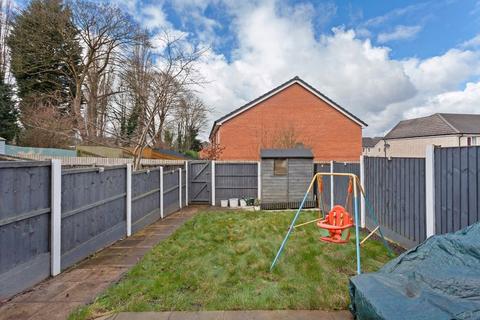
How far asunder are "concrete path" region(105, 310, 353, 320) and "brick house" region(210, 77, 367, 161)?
16.3 metres

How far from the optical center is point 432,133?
2994cm

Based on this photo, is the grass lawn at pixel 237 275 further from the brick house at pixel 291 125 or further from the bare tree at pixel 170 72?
the brick house at pixel 291 125

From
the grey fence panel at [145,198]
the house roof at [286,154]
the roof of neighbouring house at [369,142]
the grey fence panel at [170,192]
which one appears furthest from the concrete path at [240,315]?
the roof of neighbouring house at [369,142]

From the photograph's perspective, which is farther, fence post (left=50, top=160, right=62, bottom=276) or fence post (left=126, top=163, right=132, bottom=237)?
fence post (left=126, top=163, right=132, bottom=237)

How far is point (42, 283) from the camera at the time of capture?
11.5ft

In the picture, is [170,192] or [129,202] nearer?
[129,202]

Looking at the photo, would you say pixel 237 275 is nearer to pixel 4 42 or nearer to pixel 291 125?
pixel 291 125

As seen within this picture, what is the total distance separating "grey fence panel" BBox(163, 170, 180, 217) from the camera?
9180mm

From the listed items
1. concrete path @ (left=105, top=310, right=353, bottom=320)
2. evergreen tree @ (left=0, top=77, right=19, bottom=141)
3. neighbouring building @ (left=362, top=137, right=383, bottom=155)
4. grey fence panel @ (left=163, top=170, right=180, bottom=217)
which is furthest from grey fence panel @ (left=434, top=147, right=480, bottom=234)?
neighbouring building @ (left=362, top=137, right=383, bottom=155)

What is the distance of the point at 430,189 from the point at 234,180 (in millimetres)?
9316

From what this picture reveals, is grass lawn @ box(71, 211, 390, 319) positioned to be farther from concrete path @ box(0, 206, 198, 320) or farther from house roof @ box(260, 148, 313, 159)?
house roof @ box(260, 148, 313, 159)

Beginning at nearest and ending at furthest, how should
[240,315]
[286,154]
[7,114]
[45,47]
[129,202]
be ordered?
[240,315] < [129,202] < [286,154] < [45,47] < [7,114]

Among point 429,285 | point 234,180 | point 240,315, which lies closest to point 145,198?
point 240,315

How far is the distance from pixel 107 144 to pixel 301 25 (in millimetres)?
9137
